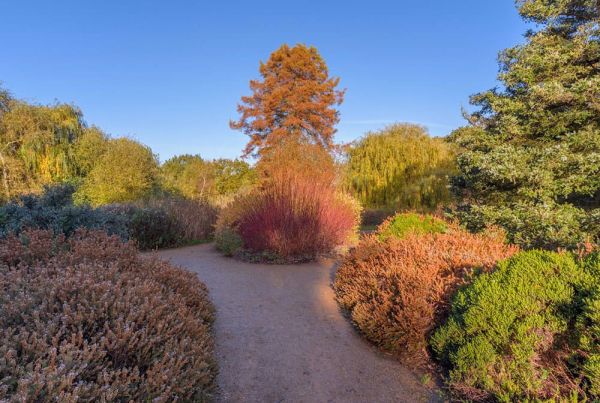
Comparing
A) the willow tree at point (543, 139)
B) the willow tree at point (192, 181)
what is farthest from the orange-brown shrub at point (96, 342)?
the willow tree at point (192, 181)

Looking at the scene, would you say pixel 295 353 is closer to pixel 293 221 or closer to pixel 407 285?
pixel 407 285

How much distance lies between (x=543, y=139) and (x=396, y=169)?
9905 mm

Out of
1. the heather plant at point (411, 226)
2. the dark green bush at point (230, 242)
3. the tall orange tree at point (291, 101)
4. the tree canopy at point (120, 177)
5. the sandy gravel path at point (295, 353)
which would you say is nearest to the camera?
the sandy gravel path at point (295, 353)

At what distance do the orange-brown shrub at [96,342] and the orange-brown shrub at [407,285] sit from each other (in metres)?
1.69

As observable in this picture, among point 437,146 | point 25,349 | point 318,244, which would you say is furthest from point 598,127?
point 437,146

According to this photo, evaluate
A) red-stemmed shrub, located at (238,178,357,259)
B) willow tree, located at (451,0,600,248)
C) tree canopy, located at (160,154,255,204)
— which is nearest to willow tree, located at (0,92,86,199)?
tree canopy, located at (160,154,255,204)

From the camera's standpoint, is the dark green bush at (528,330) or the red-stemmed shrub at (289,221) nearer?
the dark green bush at (528,330)

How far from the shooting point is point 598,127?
20.7ft

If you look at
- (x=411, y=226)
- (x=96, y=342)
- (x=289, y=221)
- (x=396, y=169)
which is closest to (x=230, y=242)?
(x=289, y=221)

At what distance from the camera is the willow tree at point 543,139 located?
5.98 meters

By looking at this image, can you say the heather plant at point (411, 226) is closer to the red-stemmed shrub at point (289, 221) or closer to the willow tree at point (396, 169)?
the red-stemmed shrub at point (289, 221)

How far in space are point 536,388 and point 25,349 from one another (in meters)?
2.86

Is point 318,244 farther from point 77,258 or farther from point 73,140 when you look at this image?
point 73,140

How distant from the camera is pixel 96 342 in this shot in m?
2.03
